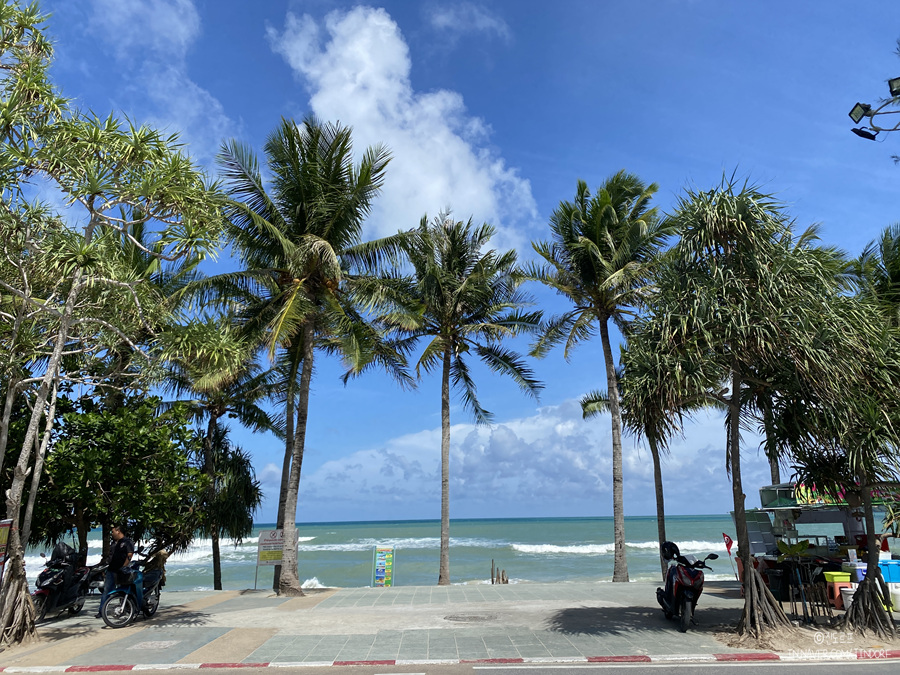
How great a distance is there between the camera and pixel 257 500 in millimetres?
21047

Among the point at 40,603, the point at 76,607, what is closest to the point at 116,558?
the point at 40,603

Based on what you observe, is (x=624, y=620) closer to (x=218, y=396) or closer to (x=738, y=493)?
(x=738, y=493)

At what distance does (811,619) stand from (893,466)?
286 cm

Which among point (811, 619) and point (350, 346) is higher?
point (350, 346)

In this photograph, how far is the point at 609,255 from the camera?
18.6 meters

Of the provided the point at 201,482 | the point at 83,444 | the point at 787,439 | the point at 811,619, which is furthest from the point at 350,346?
the point at 811,619

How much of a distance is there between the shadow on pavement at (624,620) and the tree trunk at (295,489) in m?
7.26

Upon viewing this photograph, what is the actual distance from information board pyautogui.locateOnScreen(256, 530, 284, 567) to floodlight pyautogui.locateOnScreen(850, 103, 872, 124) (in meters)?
14.7

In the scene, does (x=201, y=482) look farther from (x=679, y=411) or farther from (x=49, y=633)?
(x=679, y=411)

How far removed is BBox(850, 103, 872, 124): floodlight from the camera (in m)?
7.78

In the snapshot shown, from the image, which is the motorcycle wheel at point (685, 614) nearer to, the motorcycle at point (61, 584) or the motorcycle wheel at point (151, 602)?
the motorcycle wheel at point (151, 602)

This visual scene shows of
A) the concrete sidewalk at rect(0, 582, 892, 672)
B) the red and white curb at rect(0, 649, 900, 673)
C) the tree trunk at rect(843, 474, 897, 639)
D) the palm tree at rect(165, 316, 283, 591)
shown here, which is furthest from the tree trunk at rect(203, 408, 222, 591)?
the tree trunk at rect(843, 474, 897, 639)

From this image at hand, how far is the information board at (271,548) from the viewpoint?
618 inches

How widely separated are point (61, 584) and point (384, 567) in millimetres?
9317
